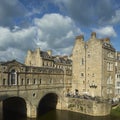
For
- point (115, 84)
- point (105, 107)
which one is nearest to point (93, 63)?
point (115, 84)

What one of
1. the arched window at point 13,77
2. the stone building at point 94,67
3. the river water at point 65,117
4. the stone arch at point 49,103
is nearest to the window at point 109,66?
the stone building at point 94,67

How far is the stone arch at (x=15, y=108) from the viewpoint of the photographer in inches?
1670

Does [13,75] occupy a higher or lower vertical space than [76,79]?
higher

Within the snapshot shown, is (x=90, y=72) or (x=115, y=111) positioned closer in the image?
(x=115, y=111)

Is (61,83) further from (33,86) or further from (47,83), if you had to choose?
(33,86)

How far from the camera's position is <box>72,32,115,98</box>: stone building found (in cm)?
4928

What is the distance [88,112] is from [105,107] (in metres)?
3.82

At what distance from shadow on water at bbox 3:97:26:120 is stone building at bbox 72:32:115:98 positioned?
16.4m

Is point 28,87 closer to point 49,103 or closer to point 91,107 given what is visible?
point 49,103

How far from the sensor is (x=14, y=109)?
46781 mm

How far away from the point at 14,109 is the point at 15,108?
67 cm

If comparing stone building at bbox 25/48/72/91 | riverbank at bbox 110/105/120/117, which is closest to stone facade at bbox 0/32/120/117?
riverbank at bbox 110/105/120/117

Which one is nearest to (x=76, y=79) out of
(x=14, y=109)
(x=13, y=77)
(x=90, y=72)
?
(x=90, y=72)

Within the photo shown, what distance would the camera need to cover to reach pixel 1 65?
116 ft
